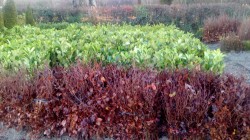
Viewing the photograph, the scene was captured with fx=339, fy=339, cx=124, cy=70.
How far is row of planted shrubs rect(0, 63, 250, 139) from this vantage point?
3.51 m

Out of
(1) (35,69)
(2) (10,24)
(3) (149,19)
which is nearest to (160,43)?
(1) (35,69)

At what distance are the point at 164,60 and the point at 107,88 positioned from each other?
1.14m

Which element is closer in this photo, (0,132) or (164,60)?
(0,132)

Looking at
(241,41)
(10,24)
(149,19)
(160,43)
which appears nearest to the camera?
(160,43)

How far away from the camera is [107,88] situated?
388cm

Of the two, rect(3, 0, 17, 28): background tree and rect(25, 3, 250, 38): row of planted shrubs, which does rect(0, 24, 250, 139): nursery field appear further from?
rect(25, 3, 250, 38): row of planted shrubs

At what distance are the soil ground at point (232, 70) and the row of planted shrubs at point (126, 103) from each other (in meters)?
0.12

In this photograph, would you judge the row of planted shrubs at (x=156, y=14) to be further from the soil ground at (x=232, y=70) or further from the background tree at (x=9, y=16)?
the background tree at (x=9, y=16)

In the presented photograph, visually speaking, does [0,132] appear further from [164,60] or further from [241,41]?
[241,41]

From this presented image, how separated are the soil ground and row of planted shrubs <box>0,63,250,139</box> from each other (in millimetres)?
122

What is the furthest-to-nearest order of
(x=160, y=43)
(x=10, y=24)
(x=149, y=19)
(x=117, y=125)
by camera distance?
(x=149, y=19), (x=10, y=24), (x=160, y=43), (x=117, y=125)

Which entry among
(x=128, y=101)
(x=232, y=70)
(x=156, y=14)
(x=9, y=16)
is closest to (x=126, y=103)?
(x=128, y=101)

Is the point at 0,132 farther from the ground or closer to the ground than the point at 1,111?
closer to the ground

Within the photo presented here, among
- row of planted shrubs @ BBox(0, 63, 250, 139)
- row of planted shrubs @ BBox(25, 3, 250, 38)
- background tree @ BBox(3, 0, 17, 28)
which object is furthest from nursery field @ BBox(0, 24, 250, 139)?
row of planted shrubs @ BBox(25, 3, 250, 38)
